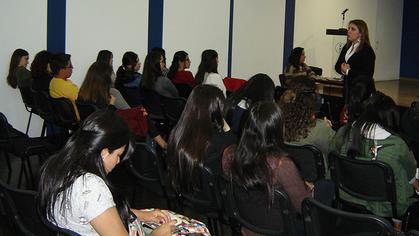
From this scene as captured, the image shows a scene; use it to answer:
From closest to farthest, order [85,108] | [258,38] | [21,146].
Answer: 1. [21,146]
2. [85,108]
3. [258,38]

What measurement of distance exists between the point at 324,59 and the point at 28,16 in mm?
6093

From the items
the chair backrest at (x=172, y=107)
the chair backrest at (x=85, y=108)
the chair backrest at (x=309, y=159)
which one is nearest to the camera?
the chair backrest at (x=309, y=159)

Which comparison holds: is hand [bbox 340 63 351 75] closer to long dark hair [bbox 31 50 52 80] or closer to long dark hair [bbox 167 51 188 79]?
long dark hair [bbox 167 51 188 79]

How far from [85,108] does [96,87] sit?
285mm

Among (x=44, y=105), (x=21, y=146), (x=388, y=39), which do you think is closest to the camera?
(x=21, y=146)

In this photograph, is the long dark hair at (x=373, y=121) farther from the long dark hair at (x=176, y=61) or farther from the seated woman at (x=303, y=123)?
the long dark hair at (x=176, y=61)

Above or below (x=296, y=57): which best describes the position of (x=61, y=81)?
below

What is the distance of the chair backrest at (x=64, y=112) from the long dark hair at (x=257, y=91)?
1.52m

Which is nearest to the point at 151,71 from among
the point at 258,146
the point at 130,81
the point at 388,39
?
the point at 130,81

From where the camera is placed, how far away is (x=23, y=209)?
226 cm

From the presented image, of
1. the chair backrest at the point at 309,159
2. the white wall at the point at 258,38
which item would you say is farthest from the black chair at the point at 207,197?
the white wall at the point at 258,38

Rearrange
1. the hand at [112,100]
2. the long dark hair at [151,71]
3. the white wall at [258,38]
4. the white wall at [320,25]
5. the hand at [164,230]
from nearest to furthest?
the hand at [164,230] → the hand at [112,100] → the long dark hair at [151,71] → the white wall at [258,38] → the white wall at [320,25]

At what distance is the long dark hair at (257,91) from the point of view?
4324 mm

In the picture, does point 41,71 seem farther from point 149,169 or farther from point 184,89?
point 149,169
